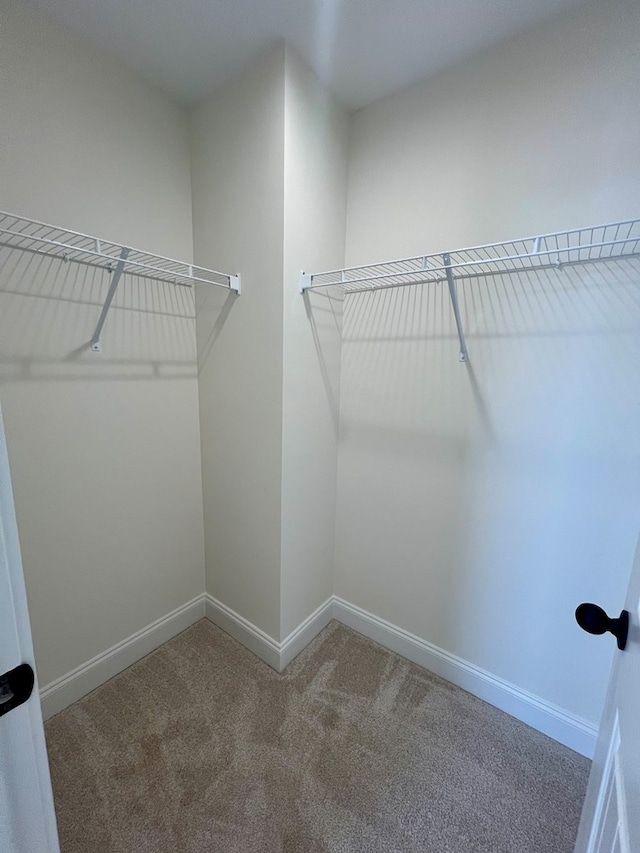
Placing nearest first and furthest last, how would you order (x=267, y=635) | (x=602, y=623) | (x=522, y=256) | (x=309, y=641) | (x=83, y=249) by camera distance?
(x=602, y=623)
(x=522, y=256)
(x=83, y=249)
(x=267, y=635)
(x=309, y=641)

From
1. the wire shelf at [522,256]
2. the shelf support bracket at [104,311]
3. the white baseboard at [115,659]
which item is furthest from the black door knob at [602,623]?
the white baseboard at [115,659]

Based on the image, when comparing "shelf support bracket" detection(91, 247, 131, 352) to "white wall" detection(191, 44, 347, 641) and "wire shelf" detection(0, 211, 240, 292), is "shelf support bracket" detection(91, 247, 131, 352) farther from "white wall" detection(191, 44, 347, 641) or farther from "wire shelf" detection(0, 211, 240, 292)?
"white wall" detection(191, 44, 347, 641)

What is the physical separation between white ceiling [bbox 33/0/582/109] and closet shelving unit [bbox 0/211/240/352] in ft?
2.32

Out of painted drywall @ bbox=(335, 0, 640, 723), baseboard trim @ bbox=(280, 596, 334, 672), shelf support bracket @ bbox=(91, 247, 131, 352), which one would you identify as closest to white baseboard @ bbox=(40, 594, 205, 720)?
baseboard trim @ bbox=(280, 596, 334, 672)

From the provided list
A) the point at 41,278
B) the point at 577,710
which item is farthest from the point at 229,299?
the point at 577,710

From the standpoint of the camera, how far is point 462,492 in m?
1.53

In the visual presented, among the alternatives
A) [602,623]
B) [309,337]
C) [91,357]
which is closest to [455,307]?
[309,337]

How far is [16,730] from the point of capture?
556mm

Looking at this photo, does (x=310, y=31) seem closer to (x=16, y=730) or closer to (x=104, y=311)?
(x=104, y=311)

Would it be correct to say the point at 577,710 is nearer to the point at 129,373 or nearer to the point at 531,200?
the point at 531,200

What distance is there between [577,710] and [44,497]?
2171 millimetres

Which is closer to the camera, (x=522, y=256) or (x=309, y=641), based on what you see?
(x=522, y=256)

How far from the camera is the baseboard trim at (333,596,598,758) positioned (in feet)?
4.52

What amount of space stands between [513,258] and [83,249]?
4.42 feet
